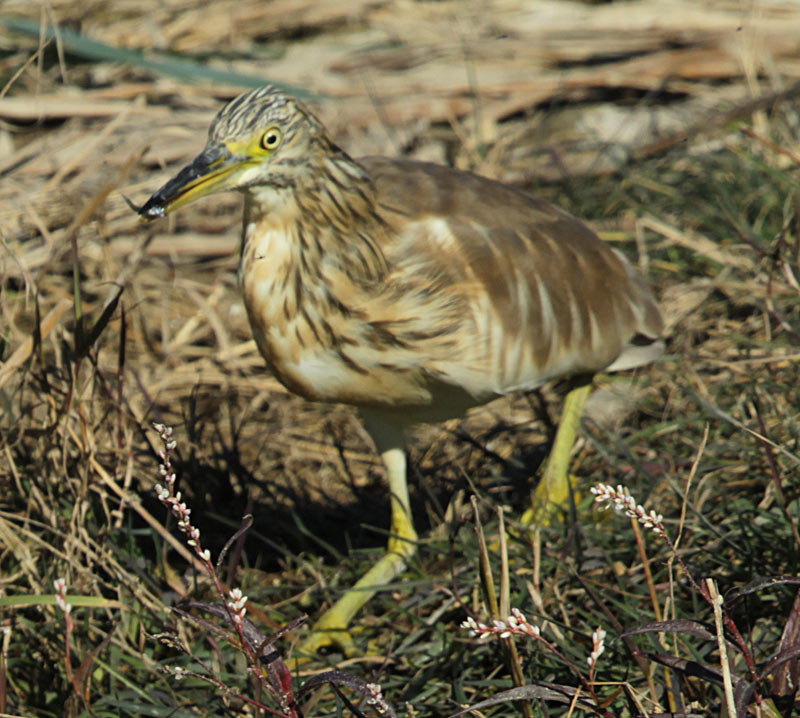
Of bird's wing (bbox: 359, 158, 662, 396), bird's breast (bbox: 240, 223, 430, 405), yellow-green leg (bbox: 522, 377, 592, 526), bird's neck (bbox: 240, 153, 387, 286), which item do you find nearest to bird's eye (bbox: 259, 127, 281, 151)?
bird's neck (bbox: 240, 153, 387, 286)

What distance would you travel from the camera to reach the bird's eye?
2617 mm

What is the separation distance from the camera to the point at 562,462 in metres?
3.39

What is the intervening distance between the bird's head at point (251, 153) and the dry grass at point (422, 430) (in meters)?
0.32

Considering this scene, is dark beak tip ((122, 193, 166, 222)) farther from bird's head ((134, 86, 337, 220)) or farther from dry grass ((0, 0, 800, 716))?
dry grass ((0, 0, 800, 716))

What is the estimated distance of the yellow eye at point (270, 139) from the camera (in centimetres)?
262

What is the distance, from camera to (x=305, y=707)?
251 cm

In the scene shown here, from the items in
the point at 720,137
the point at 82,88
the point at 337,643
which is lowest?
the point at 337,643

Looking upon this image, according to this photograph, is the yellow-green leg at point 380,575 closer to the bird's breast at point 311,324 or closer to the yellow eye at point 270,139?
the bird's breast at point 311,324

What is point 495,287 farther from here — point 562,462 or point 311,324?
point 562,462

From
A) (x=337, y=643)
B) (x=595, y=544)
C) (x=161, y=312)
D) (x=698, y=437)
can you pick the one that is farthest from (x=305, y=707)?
(x=161, y=312)

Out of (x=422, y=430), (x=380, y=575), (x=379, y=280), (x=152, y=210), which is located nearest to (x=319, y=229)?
(x=379, y=280)

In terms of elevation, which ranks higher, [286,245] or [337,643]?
[286,245]

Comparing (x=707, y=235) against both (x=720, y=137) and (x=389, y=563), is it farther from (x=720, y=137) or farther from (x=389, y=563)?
(x=389, y=563)

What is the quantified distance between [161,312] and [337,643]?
2.06 m
